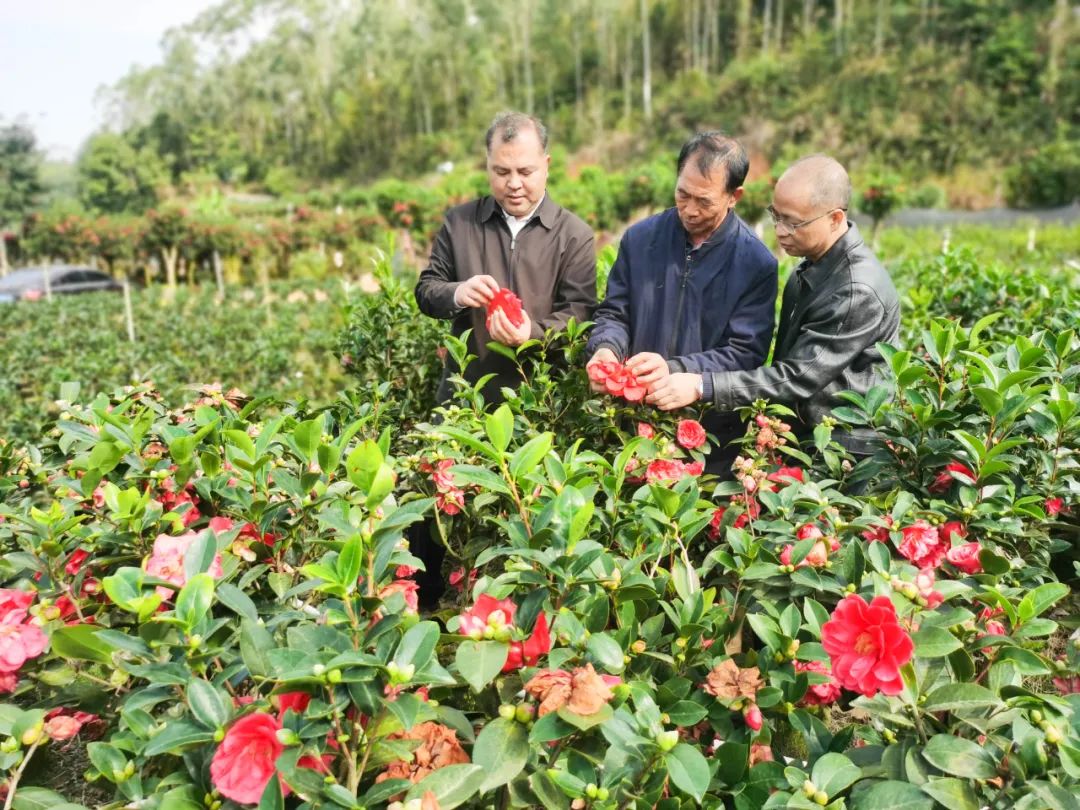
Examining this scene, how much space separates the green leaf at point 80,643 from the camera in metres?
1.00

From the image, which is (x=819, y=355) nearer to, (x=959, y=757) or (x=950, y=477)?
(x=950, y=477)

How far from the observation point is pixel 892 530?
55.6 inches

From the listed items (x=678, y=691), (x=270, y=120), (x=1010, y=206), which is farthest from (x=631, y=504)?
(x=270, y=120)

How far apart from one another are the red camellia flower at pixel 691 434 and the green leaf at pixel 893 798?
959 mm

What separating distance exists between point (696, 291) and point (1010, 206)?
76.2 ft

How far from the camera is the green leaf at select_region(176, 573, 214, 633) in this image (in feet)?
3.21

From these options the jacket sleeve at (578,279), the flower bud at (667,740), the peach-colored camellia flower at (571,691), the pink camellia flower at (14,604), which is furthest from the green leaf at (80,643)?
the jacket sleeve at (578,279)

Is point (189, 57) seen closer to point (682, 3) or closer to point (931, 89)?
point (682, 3)

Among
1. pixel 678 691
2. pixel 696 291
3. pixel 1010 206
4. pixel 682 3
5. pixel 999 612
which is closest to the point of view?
pixel 678 691

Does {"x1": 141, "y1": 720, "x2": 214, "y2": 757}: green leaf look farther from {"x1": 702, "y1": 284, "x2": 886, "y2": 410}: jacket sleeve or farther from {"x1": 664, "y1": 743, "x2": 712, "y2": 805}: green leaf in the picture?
{"x1": 702, "y1": 284, "x2": 886, "y2": 410}: jacket sleeve

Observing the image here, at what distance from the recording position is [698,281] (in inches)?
90.5

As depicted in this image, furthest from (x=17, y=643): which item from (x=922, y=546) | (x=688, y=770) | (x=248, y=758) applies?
(x=922, y=546)

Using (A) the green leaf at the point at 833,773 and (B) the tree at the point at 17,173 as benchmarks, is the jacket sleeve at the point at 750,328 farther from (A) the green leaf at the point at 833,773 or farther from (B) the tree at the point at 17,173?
(B) the tree at the point at 17,173

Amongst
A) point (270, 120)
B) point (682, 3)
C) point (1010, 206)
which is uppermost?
point (682, 3)
